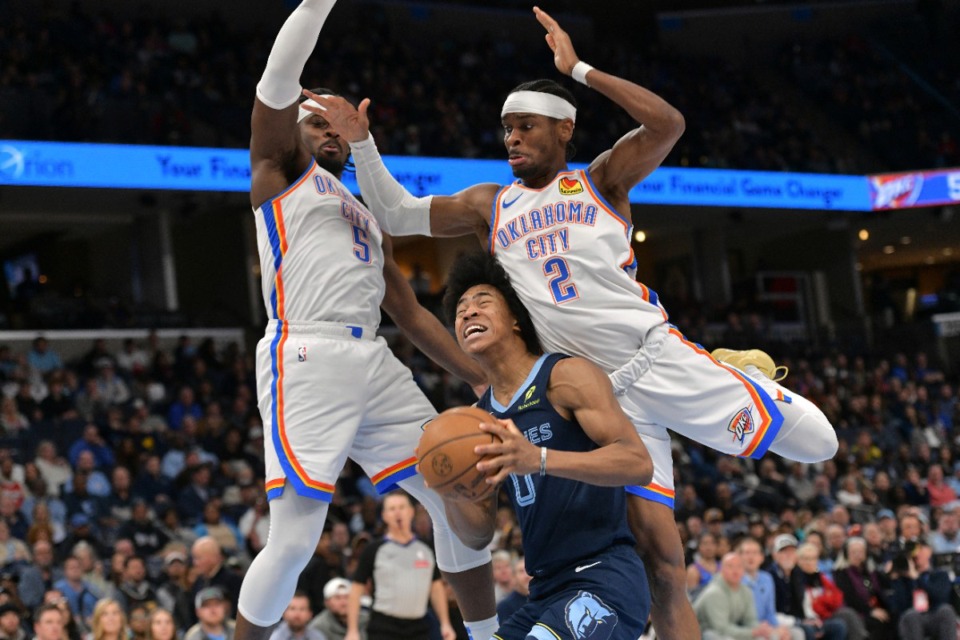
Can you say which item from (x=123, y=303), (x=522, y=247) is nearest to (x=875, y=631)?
(x=522, y=247)

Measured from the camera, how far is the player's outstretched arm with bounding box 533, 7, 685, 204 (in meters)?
5.02

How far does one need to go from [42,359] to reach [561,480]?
13631mm

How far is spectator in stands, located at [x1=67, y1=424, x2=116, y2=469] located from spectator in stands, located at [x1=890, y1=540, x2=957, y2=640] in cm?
868

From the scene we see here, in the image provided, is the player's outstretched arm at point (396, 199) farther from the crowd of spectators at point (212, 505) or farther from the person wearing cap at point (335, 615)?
the person wearing cap at point (335, 615)

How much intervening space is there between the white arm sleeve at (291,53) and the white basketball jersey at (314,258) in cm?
43

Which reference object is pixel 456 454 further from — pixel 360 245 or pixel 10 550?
pixel 10 550

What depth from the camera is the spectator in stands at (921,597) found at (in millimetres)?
12195

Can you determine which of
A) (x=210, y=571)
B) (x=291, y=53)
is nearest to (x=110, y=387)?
(x=210, y=571)

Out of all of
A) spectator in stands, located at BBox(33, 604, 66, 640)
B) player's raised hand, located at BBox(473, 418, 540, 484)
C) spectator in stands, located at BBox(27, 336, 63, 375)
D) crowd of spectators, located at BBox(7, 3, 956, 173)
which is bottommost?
spectator in stands, located at BBox(33, 604, 66, 640)

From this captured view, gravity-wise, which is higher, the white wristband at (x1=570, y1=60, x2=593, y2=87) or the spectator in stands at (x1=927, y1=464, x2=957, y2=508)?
the white wristband at (x1=570, y1=60, x2=593, y2=87)

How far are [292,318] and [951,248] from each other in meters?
32.2

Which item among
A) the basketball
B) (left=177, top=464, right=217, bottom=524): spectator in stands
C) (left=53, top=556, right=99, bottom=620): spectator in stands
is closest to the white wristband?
the basketball

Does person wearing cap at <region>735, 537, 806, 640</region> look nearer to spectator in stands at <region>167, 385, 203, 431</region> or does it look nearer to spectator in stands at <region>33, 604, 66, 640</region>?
spectator in stands at <region>33, 604, 66, 640</region>

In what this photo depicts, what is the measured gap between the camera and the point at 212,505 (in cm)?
1293
